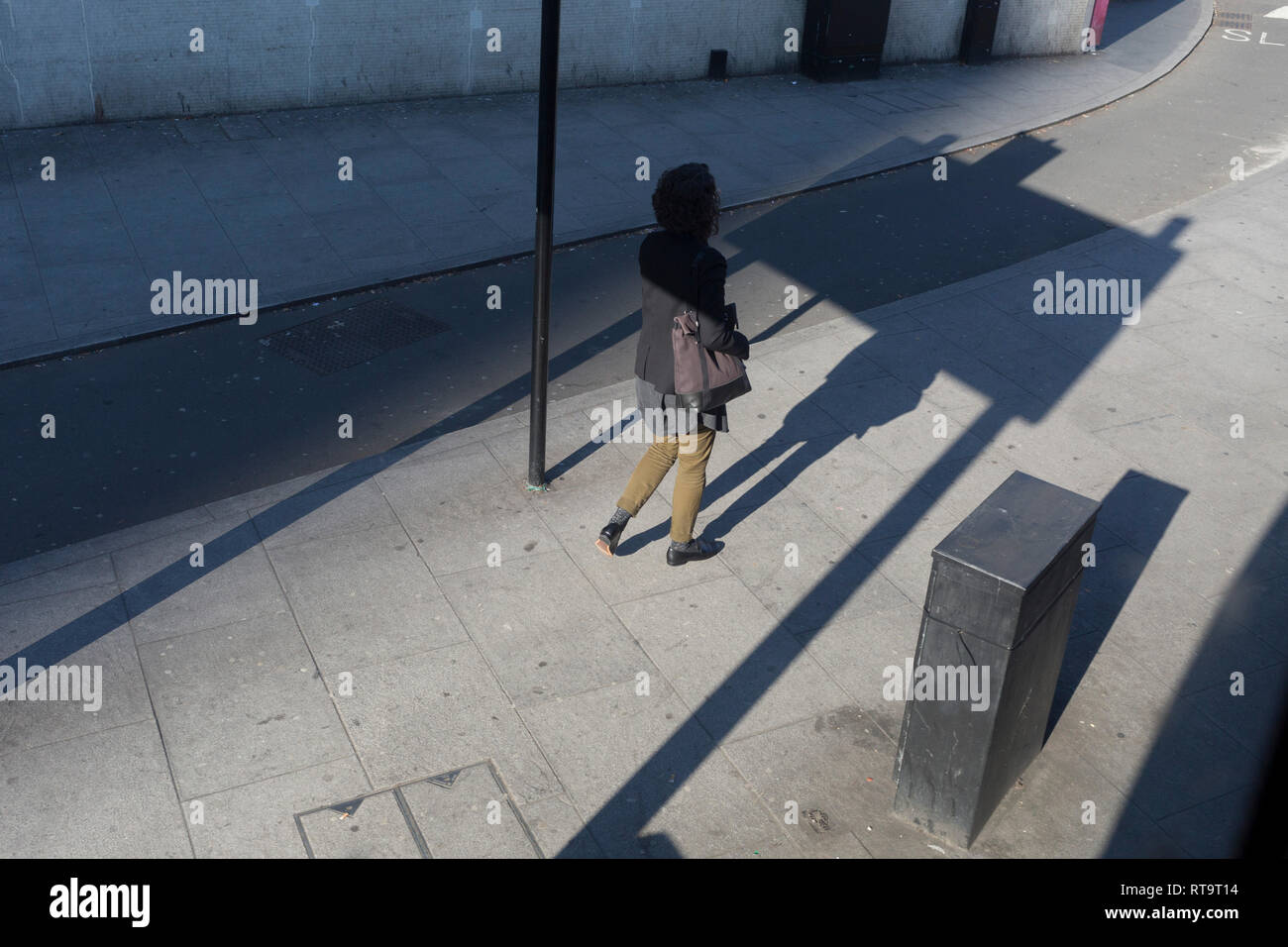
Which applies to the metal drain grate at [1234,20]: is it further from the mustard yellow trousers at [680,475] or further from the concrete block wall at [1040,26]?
the mustard yellow trousers at [680,475]

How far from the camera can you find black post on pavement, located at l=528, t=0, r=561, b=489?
238 inches

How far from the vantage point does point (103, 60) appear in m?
11.8

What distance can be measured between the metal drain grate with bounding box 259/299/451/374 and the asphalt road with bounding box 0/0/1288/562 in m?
0.10

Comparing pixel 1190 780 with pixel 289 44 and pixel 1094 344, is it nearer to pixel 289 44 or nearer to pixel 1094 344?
pixel 1094 344

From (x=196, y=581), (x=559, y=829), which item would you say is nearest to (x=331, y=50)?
(x=196, y=581)

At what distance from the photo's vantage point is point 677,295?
5781 mm

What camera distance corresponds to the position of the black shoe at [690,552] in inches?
255

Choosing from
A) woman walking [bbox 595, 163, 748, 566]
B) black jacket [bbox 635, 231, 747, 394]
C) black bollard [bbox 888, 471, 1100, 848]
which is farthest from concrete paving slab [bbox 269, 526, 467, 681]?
black bollard [bbox 888, 471, 1100, 848]

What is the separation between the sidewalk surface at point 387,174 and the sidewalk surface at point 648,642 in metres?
2.91

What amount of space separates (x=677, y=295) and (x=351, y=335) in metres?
3.77

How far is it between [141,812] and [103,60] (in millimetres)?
9497

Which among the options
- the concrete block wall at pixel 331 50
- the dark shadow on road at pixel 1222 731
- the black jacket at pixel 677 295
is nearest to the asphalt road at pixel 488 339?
the black jacket at pixel 677 295

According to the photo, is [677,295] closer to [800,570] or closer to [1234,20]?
[800,570]
